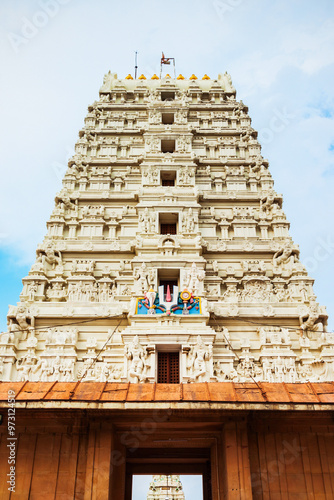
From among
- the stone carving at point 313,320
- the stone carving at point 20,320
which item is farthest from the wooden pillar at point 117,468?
the stone carving at point 313,320

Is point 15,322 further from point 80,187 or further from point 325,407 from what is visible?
point 325,407

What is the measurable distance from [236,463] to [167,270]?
12.4 meters

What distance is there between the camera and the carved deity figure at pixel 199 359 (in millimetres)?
17078

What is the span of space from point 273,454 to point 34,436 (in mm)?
5048

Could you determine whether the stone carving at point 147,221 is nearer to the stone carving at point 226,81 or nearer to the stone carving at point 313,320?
the stone carving at point 313,320

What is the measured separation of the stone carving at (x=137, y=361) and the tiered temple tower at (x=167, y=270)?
6cm

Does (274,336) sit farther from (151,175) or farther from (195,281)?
(151,175)

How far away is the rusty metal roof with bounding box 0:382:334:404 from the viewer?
9141 millimetres

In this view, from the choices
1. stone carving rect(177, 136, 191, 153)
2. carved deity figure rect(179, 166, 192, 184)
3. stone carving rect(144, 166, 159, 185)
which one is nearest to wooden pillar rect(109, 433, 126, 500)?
stone carving rect(144, 166, 159, 185)

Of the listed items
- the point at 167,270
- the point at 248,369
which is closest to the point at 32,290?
the point at 167,270

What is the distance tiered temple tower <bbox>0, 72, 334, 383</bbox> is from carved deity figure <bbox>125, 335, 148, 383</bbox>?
0.06 meters

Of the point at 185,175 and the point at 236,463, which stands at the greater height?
the point at 185,175

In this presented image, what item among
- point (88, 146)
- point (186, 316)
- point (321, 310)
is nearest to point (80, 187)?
point (88, 146)

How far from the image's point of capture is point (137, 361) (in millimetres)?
17359
